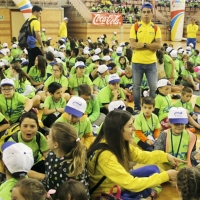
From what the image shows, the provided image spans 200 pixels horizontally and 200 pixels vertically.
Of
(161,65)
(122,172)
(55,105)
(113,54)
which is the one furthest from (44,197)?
(113,54)

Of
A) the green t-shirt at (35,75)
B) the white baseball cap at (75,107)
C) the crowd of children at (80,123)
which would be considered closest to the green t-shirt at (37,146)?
Result: the crowd of children at (80,123)

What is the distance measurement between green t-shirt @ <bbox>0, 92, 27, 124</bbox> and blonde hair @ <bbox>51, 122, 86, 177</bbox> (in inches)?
72.2

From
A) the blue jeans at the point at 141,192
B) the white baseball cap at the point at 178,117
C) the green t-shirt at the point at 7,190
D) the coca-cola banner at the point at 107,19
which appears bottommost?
the blue jeans at the point at 141,192

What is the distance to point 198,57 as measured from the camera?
9148 millimetres

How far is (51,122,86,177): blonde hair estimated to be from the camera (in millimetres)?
2260

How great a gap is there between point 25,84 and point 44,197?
11.6ft

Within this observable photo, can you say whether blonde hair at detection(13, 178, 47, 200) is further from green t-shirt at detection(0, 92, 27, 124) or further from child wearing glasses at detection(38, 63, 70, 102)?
child wearing glasses at detection(38, 63, 70, 102)

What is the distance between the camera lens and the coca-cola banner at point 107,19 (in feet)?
A: 56.0

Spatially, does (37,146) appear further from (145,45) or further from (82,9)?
(82,9)

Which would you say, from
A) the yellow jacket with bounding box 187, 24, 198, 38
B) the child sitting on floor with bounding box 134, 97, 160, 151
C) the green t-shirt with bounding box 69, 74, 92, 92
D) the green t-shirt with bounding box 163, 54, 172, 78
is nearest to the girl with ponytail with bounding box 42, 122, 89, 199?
the child sitting on floor with bounding box 134, 97, 160, 151

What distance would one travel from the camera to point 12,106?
410cm

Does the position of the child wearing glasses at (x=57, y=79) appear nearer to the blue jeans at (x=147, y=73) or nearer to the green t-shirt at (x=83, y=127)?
the blue jeans at (x=147, y=73)

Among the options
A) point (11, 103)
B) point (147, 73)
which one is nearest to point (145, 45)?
point (147, 73)

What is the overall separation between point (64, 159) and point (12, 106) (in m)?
1.97
